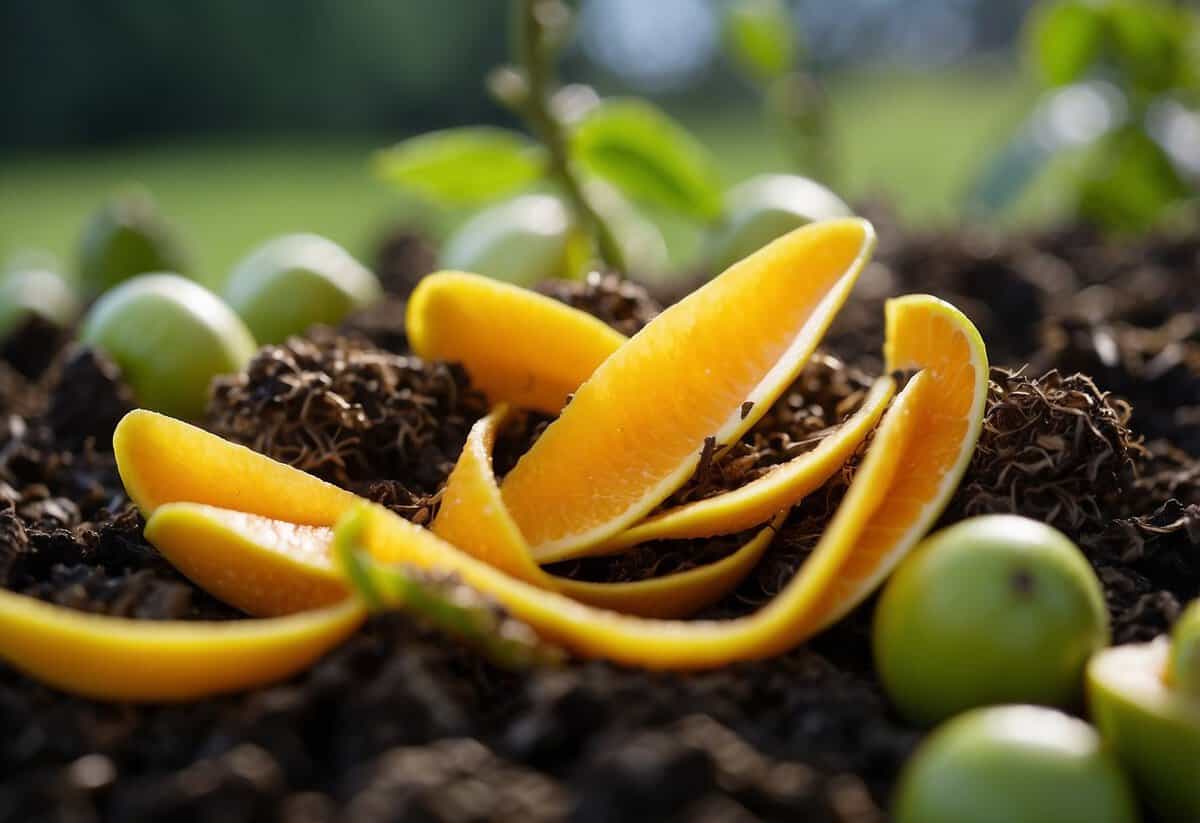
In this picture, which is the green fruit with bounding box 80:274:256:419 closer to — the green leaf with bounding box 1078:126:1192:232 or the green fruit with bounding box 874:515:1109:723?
the green fruit with bounding box 874:515:1109:723

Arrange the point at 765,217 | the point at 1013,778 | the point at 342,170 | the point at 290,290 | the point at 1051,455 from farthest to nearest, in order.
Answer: the point at 342,170
the point at 765,217
the point at 290,290
the point at 1051,455
the point at 1013,778

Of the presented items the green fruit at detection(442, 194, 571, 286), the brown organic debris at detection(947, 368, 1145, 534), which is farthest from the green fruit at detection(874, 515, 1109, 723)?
the green fruit at detection(442, 194, 571, 286)

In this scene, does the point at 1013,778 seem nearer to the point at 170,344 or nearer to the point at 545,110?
the point at 170,344

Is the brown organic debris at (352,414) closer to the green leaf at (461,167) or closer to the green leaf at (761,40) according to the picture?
the green leaf at (461,167)

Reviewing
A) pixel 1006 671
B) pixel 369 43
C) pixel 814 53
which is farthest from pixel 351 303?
pixel 814 53

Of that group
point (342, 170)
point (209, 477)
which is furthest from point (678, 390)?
point (342, 170)
